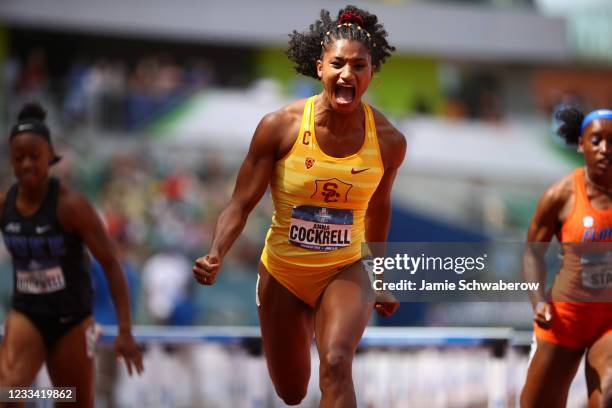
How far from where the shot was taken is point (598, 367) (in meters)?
6.30

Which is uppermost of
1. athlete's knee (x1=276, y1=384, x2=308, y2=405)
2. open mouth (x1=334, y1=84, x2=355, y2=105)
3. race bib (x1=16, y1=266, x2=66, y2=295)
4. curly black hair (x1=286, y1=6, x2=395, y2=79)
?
curly black hair (x1=286, y1=6, x2=395, y2=79)

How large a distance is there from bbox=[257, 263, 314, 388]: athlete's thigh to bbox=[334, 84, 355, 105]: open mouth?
1.23 metres

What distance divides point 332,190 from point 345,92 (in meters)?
0.57

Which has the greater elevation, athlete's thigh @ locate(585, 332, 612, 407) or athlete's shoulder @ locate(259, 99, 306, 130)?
athlete's shoulder @ locate(259, 99, 306, 130)

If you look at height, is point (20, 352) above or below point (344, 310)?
below

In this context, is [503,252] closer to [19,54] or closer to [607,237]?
[607,237]

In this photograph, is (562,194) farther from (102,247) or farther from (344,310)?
(102,247)

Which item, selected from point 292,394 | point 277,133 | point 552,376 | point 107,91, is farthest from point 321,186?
point 107,91

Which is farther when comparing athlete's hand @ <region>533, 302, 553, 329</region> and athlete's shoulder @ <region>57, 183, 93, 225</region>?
athlete's shoulder @ <region>57, 183, 93, 225</region>

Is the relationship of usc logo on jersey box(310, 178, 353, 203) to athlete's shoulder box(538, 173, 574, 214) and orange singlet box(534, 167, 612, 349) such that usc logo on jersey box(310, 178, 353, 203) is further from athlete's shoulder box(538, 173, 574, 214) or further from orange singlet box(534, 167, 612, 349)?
orange singlet box(534, 167, 612, 349)

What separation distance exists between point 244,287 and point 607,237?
9393 millimetres

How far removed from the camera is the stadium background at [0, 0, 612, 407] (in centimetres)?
877

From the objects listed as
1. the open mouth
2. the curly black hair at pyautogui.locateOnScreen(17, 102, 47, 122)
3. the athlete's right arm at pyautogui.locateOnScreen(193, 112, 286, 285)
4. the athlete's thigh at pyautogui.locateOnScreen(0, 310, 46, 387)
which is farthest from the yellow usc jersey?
the curly black hair at pyautogui.locateOnScreen(17, 102, 47, 122)

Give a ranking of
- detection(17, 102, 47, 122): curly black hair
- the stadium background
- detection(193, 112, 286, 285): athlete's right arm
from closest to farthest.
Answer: detection(193, 112, 286, 285): athlete's right arm → detection(17, 102, 47, 122): curly black hair → the stadium background
